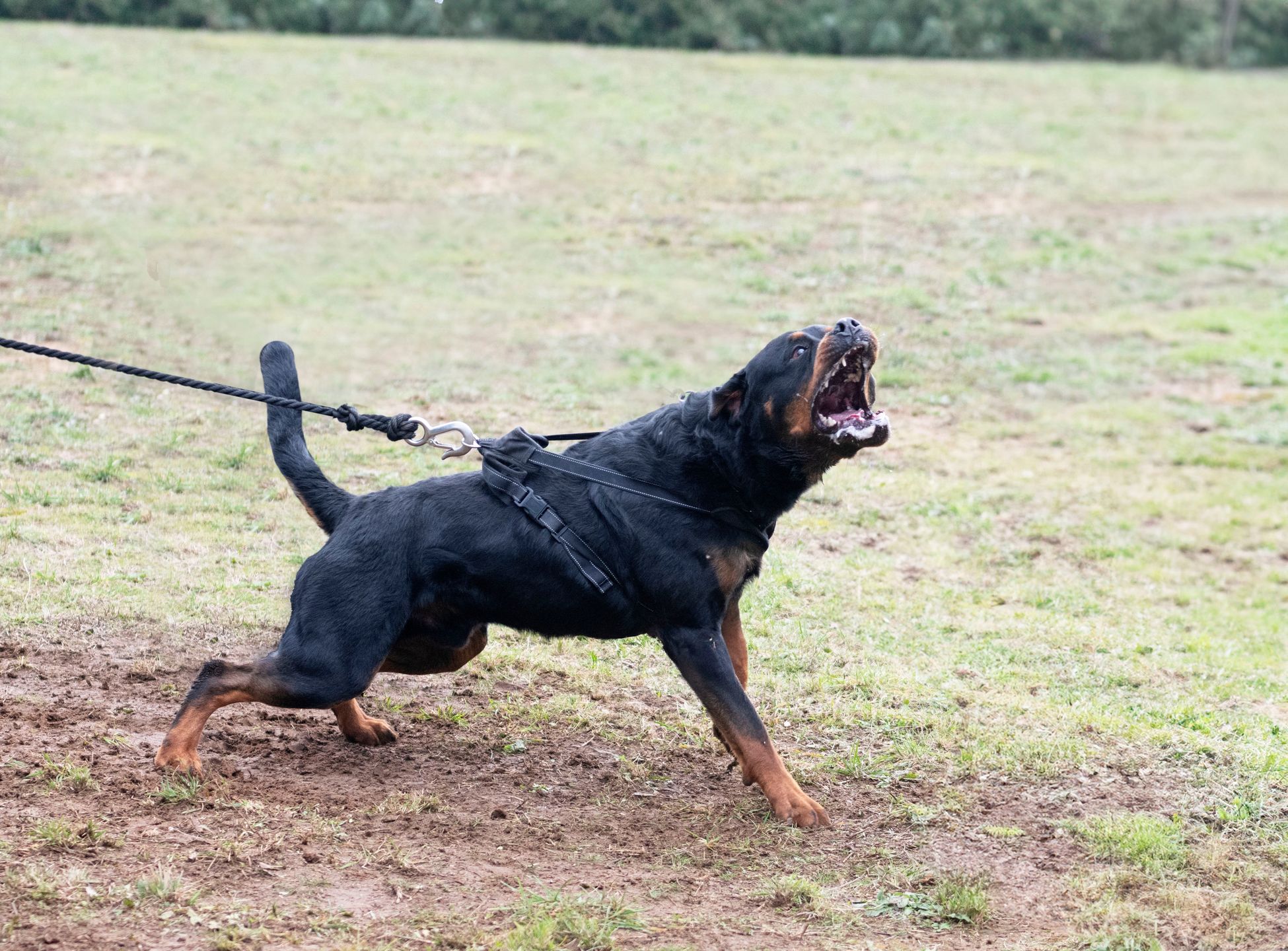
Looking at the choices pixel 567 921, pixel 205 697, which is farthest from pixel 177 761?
pixel 567 921

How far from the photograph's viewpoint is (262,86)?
2422 centimetres

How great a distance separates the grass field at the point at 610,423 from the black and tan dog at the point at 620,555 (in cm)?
46

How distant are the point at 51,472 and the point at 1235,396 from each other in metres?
11.0

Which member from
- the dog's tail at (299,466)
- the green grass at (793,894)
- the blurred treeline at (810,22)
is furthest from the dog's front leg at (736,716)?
the blurred treeline at (810,22)

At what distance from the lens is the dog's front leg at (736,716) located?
16.6 ft

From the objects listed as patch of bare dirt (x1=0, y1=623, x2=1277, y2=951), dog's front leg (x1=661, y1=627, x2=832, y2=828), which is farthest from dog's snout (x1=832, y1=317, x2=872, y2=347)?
patch of bare dirt (x1=0, y1=623, x2=1277, y2=951)

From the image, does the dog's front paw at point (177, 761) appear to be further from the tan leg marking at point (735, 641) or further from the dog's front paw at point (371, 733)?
the tan leg marking at point (735, 641)

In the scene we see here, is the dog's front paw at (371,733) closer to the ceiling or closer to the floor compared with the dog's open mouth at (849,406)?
closer to the floor

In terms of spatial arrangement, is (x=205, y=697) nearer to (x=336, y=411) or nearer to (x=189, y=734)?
(x=189, y=734)

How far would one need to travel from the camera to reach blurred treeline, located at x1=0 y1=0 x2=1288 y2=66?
1158 inches

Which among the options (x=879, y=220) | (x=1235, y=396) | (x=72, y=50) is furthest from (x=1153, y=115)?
(x=72, y=50)

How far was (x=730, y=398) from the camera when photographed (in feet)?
17.3

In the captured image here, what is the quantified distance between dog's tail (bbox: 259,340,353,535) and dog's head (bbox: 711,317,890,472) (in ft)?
5.27

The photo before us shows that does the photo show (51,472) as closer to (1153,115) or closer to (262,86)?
(262,86)
